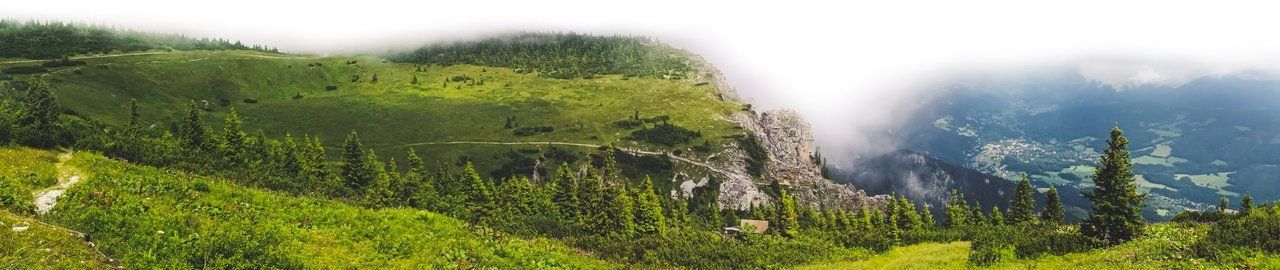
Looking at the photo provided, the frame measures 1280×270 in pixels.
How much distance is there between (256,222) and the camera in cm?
2431

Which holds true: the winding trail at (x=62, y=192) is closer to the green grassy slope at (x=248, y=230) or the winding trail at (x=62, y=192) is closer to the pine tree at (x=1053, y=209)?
the green grassy slope at (x=248, y=230)

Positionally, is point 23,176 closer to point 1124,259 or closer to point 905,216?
point 1124,259

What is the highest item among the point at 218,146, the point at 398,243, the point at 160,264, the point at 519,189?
the point at 160,264

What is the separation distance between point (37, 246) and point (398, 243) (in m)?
11.6

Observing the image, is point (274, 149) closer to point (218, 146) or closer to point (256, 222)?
point (218, 146)

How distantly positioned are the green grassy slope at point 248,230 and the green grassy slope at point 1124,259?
65.4ft

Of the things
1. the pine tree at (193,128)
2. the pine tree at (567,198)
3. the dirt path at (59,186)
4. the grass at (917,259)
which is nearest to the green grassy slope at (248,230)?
the dirt path at (59,186)

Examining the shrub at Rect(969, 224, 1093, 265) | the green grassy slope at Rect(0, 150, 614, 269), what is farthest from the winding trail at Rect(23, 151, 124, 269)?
the shrub at Rect(969, 224, 1093, 265)

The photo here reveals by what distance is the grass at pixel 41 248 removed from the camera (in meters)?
13.8

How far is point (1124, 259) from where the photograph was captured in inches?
1117

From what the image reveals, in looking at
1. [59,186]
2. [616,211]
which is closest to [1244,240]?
[59,186]

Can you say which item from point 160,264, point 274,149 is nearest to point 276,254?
point 160,264

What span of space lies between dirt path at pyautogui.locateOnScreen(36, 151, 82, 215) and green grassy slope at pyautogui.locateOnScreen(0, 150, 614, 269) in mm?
381

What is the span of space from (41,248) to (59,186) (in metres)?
11.8
